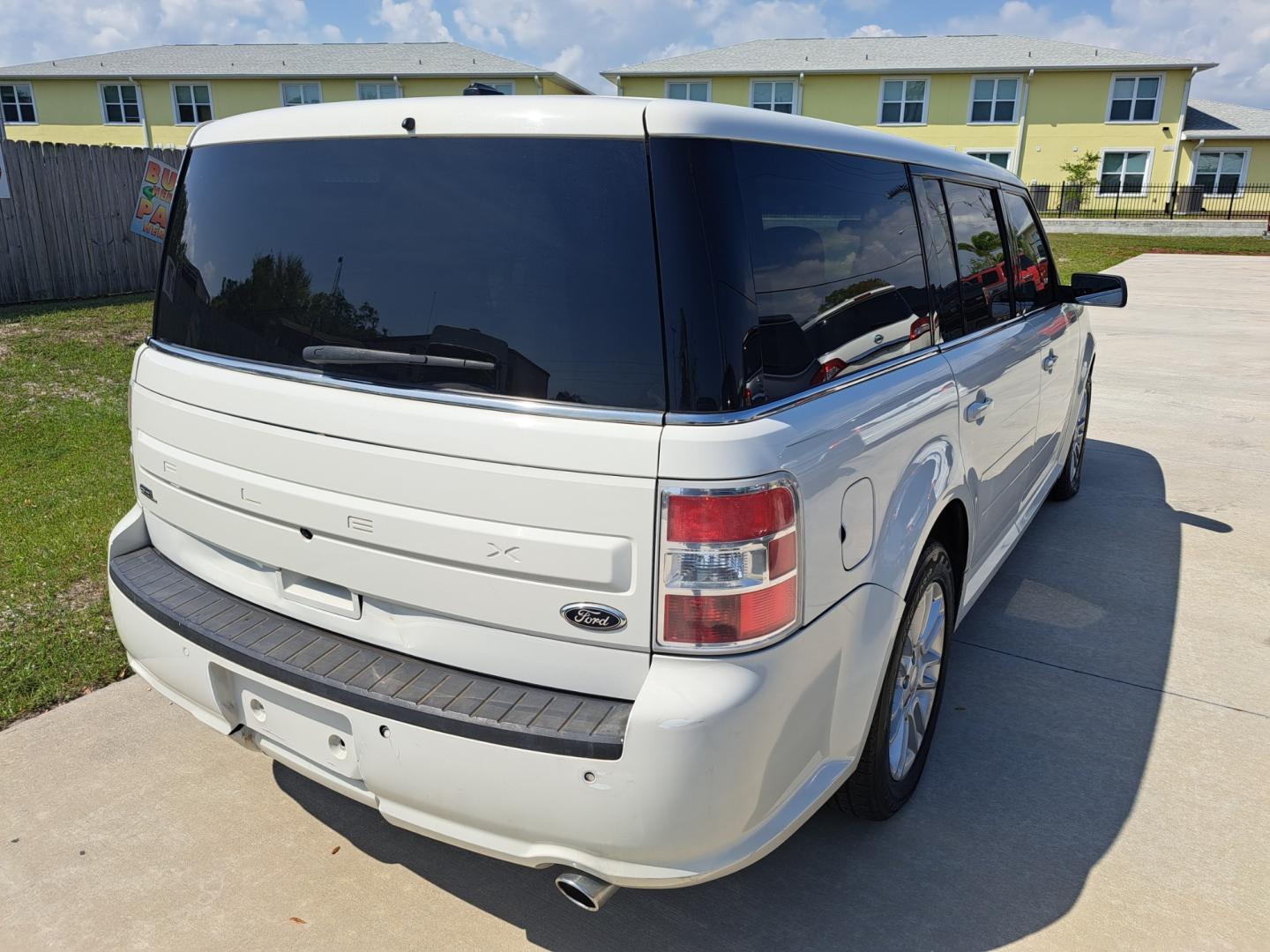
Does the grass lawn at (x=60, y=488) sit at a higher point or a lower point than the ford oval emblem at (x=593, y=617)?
lower

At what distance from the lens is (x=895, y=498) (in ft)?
8.27

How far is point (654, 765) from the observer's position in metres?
1.96

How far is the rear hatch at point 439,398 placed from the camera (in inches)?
79.5

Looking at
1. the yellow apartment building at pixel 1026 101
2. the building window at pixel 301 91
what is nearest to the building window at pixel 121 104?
the building window at pixel 301 91

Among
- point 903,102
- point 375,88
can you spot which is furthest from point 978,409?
point 375,88

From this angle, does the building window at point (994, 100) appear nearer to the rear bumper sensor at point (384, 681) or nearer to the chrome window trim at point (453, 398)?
the chrome window trim at point (453, 398)

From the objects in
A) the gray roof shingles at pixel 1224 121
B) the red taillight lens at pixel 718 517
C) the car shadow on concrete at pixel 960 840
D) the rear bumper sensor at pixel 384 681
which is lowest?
the car shadow on concrete at pixel 960 840

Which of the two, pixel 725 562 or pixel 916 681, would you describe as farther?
pixel 916 681

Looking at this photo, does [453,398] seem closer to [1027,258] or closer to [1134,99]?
[1027,258]

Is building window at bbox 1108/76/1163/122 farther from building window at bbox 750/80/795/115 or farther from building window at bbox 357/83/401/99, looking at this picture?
building window at bbox 357/83/401/99

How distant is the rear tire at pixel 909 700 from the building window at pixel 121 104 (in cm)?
4400

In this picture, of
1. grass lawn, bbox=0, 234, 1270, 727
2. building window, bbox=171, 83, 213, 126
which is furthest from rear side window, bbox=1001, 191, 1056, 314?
building window, bbox=171, 83, 213, 126

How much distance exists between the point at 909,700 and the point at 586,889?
1297 mm

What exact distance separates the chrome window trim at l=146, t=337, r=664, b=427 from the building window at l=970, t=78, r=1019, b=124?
38.5 m
